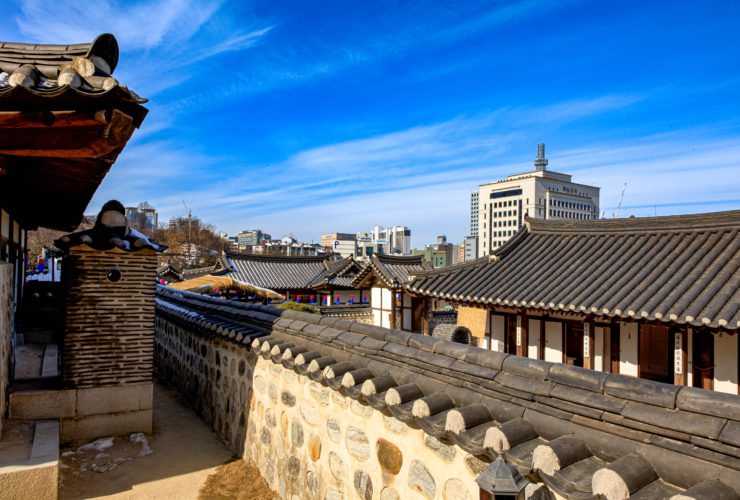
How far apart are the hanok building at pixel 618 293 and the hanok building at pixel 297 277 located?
63.2 feet

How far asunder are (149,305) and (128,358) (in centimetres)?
83

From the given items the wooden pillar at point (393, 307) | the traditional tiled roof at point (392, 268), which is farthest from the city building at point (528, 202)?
the wooden pillar at point (393, 307)

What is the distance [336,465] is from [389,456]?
0.94 meters

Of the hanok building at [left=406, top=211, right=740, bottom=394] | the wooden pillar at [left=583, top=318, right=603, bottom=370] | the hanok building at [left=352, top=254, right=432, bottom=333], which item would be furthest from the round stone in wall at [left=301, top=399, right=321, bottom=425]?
the hanok building at [left=352, top=254, right=432, bottom=333]

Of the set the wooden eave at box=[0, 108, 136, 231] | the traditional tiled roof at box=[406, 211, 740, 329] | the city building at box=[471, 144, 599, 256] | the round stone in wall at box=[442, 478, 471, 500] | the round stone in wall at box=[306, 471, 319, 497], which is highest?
the city building at box=[471, 144, 599, 256]

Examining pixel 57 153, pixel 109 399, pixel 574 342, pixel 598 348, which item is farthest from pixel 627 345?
pixel 57 153

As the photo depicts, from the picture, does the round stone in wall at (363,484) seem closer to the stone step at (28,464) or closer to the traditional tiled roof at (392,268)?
the stone step at (28,464)

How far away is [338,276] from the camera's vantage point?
31.9 m

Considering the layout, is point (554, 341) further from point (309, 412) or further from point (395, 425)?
point (395, 425)

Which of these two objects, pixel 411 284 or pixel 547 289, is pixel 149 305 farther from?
pixel 547 289

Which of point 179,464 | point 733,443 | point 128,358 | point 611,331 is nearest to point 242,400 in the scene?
point 179,464

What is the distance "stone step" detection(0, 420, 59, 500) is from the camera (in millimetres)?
4062

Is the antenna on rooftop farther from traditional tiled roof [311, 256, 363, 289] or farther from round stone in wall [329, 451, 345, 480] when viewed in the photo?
round stone in wall [329, 451, 345, 480]

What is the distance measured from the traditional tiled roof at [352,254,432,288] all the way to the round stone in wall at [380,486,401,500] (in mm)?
18539
